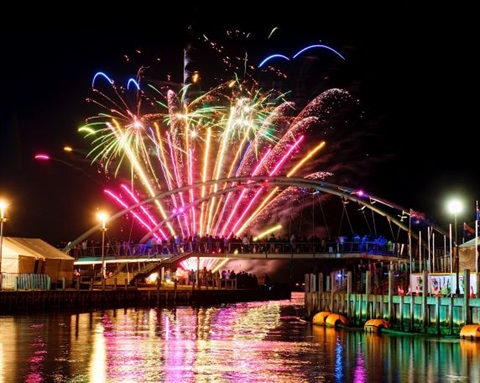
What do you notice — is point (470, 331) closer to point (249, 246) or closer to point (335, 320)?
point (335, 320)

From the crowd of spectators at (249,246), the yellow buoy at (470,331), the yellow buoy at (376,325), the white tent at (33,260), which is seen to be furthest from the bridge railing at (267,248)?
the yellow buoy at (470,331)

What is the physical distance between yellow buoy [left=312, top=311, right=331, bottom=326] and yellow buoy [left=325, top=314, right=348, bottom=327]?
0.83m

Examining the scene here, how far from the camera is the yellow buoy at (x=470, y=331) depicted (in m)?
35.3

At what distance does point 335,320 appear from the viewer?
45625 millimetres

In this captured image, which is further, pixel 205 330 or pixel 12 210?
pixel 12 210

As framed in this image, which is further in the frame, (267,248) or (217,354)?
(267,248)

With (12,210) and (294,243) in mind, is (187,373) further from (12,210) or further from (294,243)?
(12,210)

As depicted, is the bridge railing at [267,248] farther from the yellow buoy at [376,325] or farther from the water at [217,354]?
the yellow buoy at [376,325]

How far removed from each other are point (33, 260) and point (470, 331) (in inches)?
1320

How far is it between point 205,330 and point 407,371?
54.4 ft

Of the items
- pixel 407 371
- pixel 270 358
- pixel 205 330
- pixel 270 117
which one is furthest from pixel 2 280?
pixel 407 371

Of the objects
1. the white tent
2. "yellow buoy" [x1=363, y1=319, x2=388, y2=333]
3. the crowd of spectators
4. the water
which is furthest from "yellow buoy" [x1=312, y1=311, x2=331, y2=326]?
the crowd of spectators

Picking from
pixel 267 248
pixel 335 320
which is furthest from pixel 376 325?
pixel 267 248

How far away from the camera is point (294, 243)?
8494 centimetres
